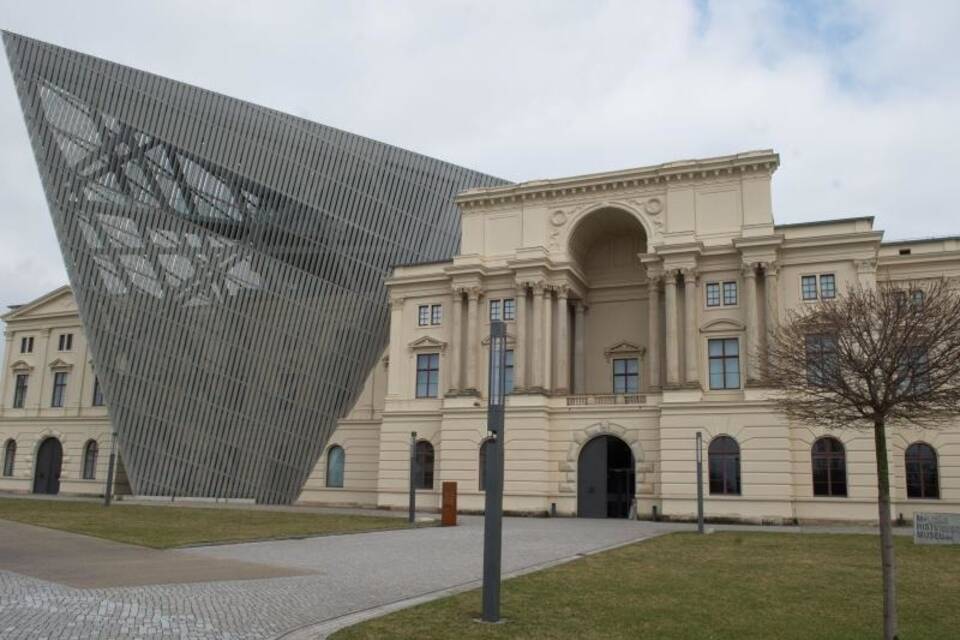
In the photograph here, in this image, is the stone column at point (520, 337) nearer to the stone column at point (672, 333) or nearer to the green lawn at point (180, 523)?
the stone column at point (672, 333)

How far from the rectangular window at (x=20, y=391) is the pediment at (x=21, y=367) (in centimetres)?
35

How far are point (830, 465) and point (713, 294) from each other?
982 centimetres

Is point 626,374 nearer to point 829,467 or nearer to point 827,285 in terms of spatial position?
point 827,285

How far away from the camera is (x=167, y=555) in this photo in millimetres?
19234

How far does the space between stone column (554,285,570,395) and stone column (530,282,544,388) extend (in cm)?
117

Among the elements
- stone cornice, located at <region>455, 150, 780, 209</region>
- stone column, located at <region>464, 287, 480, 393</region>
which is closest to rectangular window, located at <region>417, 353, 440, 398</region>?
stone column, located at <region>464, 287, 480, 393</region>

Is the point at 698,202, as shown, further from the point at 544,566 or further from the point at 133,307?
the point at 133,307

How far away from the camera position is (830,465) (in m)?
37.4

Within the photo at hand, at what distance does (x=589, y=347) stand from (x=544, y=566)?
29.7 m

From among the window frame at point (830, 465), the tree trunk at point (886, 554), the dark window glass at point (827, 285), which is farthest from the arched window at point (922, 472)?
the tree trunk at point (886, 554)

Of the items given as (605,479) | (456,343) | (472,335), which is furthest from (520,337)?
(605,479)

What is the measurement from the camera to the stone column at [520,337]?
145ft

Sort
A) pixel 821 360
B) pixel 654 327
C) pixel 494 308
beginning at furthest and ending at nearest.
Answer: pixel 494 308, pixel 654 327, pixel 821 360

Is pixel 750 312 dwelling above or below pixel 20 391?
above
